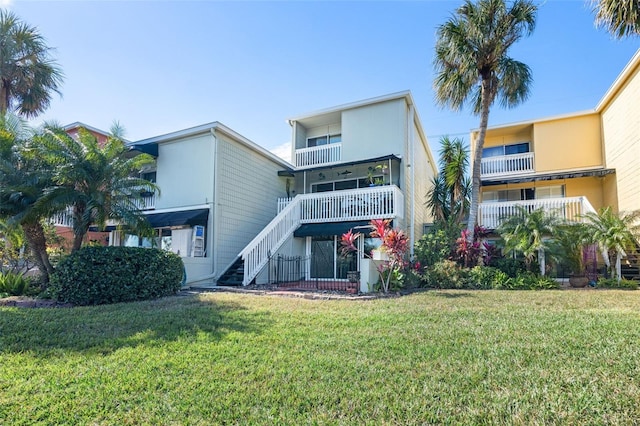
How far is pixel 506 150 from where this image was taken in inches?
786

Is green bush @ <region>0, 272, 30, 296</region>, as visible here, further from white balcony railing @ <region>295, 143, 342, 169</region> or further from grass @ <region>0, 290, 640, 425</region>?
white balcony railing @ <region>295, 143, 342, 169</region>

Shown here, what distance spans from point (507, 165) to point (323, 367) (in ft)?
59.9

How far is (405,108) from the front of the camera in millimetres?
15945

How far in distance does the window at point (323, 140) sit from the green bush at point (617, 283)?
12054mm

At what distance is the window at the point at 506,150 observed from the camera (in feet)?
64.2

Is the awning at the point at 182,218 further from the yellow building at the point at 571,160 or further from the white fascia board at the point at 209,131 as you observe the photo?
the yellow building at the point at 571,160

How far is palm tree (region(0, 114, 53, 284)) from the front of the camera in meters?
9.64

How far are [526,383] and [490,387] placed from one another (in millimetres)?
403

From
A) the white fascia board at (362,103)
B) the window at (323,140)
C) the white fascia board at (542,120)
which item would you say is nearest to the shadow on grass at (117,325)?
the white fascia board at (362,103)

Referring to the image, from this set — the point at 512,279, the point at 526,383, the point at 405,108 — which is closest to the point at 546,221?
the point at 512,279

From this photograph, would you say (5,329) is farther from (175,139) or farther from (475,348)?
(175,139)

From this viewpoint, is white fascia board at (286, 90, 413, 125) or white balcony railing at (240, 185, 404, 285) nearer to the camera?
white balcony railing at (240, 185, 404, 285)

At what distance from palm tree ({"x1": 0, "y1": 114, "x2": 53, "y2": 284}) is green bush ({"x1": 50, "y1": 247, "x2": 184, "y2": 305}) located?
1925 millimetres

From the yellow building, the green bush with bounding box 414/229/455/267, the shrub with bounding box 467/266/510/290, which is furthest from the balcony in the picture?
the yellow building
